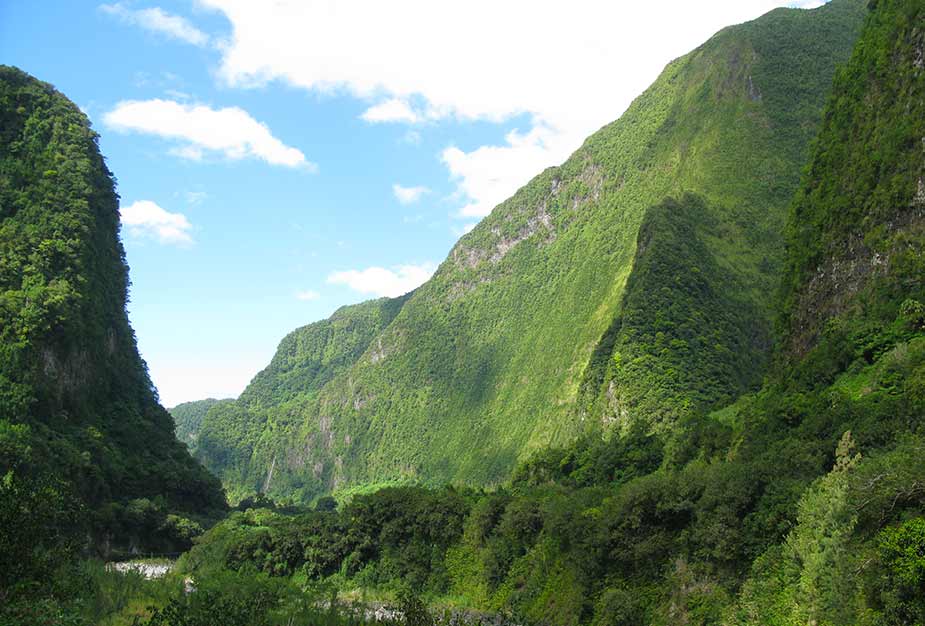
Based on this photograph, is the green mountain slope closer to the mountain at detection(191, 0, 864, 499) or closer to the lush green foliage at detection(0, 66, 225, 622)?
the lush green foliage at detection(0, 66, 225, 622)

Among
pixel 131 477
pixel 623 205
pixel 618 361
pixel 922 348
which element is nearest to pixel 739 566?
pixel 922 348

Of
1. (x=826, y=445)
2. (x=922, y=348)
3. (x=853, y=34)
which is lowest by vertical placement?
(x=826, y=445)

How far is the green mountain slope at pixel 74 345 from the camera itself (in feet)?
299

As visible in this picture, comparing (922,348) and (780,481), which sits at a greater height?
(922,348)

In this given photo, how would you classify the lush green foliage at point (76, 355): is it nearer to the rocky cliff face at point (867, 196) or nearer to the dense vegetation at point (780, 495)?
the dense vegetation at point (780, 495)

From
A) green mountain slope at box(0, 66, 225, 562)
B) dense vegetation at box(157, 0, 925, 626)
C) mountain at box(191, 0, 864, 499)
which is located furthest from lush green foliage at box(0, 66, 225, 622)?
mountain at box(191, 0, 864, 499)

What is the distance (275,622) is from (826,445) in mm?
34877

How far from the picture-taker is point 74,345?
10425cm

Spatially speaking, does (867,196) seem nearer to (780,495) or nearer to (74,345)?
(780,495)

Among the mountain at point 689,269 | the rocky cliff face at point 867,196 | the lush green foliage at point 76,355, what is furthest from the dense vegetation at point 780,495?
the lush green foliage at point 76,355

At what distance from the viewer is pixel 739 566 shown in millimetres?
47188

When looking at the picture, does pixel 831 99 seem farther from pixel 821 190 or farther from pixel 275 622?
pixel 275 622

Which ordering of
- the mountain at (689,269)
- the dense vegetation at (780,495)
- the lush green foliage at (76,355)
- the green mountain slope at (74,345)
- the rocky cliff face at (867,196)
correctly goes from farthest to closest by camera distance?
1. the mountain at (689,269)
2. the green mountain slope at (74,345)
3. the lush green foliage at (76,355)
4. the rocky cliff face at (867,196)
5. the dense vegetation at (780,495)

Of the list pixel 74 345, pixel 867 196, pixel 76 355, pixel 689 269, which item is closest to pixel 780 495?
pixel 867 196
